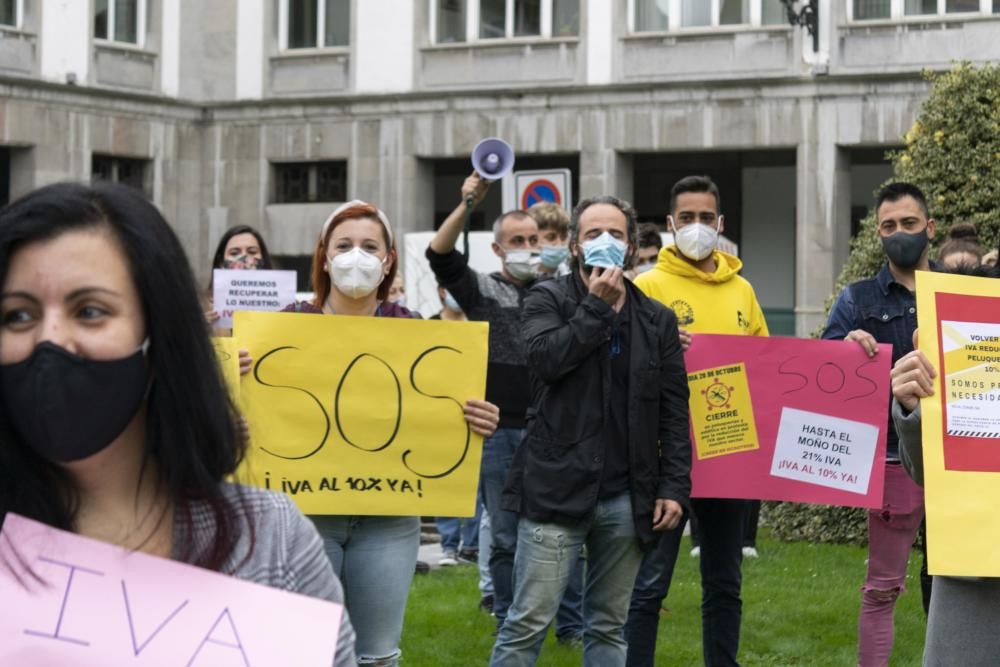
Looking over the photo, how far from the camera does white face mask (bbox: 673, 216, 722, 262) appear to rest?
6918mm

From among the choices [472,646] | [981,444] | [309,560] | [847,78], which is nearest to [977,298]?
[981,444]

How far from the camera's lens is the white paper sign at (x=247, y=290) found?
28.6ft

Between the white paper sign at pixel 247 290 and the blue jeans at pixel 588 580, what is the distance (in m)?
3.35

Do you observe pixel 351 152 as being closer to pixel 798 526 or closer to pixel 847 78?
pixel 847 78

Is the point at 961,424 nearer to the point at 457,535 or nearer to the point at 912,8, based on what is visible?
the point at 457,535

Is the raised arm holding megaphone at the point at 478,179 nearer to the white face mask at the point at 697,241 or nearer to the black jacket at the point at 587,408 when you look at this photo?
the black jacket at the point at 587,408

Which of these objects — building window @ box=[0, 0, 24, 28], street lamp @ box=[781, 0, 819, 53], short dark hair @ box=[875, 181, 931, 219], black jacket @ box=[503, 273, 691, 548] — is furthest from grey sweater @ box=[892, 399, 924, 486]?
building window @ box=[0, 0, 24, 28]

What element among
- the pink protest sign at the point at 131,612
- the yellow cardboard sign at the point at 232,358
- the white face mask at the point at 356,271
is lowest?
the pink protest sign at the point at 131,612

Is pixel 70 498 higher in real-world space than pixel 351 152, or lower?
lower

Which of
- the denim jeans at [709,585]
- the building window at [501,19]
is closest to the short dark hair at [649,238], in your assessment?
the denim jeans at [709,585]

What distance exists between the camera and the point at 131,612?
2.28 meters

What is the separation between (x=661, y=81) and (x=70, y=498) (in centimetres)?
2330

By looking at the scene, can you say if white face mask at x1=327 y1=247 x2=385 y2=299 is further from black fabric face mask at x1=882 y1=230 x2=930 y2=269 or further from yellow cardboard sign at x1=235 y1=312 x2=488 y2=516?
black fabric face mask at x1=882 y1=230 x2=930 y2=269

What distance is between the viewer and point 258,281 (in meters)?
8.89
